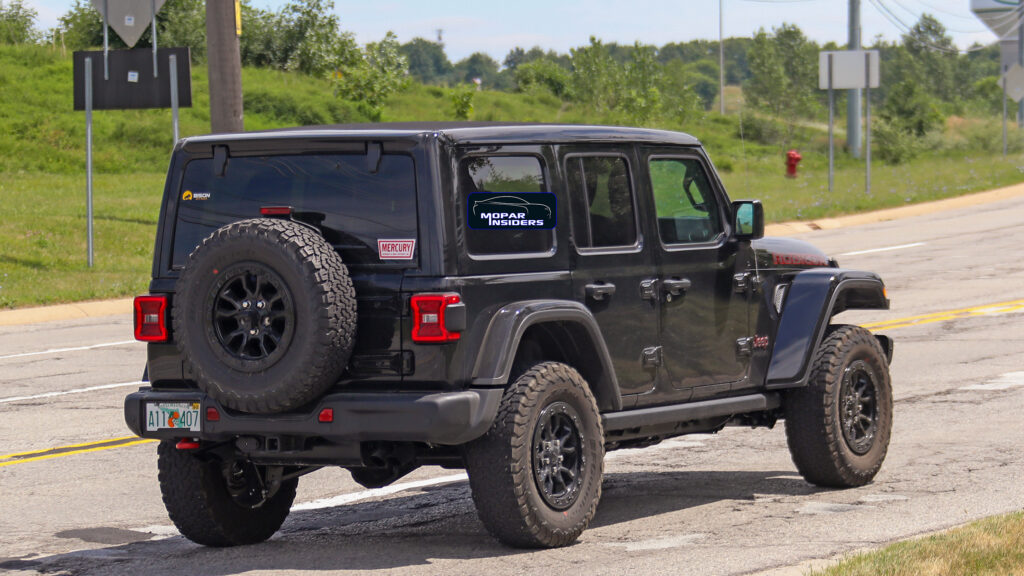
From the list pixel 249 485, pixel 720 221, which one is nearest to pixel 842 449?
pixel 720 221

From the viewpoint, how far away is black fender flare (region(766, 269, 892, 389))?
26.0ft

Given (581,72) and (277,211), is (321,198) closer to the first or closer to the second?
(277,211)

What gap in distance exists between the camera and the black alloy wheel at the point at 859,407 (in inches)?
320

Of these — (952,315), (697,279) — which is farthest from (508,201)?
(952,315)

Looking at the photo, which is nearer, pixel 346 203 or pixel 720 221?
pixel 346 203

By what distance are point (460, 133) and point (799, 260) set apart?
2.73 metres

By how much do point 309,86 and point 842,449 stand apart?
48.2 m

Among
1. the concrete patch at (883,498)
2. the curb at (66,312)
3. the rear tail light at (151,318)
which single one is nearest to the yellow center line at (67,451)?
the rear tail light at (151,318)

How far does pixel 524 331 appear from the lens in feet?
21.0

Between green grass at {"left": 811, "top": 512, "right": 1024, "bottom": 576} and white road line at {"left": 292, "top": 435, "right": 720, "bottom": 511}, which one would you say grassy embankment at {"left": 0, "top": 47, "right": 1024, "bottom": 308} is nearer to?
white road line at {"left": 292, "top": 435, "right": 720, "bottom": 511}

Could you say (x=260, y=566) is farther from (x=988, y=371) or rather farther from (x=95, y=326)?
(x=95, y=326)

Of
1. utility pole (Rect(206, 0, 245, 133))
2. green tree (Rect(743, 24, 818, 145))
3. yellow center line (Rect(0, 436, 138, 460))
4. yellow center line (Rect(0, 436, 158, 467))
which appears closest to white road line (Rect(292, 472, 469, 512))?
yellow center line (Rect(0, 436, 158, 467))

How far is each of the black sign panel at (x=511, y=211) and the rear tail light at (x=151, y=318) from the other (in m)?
1.50

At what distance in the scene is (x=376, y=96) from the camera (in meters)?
47.2
